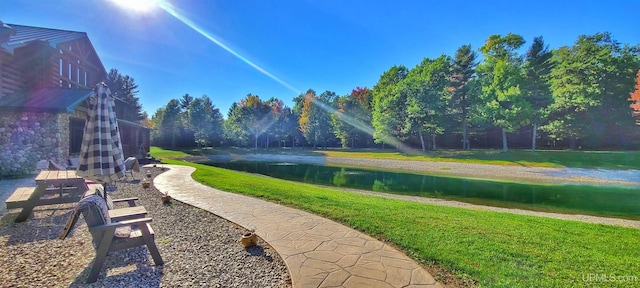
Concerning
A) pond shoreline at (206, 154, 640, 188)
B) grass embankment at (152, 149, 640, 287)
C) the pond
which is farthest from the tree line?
grass embankment at (152, 149, 640, 287)

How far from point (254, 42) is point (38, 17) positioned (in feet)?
30.1

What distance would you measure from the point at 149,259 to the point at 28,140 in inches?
402

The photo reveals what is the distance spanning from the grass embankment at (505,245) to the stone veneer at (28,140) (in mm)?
10343

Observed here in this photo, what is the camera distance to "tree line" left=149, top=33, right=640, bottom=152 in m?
23.8

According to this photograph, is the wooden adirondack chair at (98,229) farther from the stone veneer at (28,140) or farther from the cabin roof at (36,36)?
the cabin roof at (36,36)

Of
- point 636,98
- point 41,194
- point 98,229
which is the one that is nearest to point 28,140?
point 41,194

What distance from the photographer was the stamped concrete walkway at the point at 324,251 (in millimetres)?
2887

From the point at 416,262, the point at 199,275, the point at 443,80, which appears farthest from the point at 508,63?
the point at 199,275

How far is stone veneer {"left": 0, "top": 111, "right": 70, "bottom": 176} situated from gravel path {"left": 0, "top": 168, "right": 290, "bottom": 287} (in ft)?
21.8

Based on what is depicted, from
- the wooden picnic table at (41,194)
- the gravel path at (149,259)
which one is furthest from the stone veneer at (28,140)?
the gravel path at (149,259)

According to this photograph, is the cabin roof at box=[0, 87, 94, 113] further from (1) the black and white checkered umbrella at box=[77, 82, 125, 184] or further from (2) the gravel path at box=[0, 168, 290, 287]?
(1) the black and white checkered umbrella at box=[77, 82, 125, 184]

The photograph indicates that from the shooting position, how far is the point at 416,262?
3.35 meters

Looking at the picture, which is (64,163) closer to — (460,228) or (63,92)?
(63,92)

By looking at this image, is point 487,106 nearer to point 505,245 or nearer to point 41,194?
point 505,245
